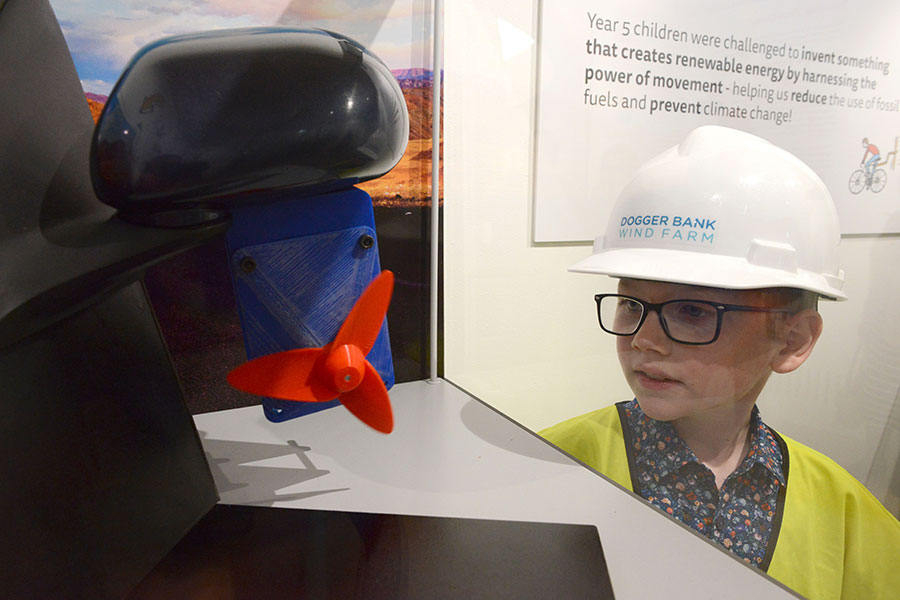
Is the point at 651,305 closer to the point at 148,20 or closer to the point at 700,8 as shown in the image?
the point at 700,8

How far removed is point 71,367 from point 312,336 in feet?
0.67

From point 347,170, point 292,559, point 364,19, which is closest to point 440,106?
point 364,19

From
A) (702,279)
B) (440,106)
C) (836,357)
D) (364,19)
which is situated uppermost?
(364,19)

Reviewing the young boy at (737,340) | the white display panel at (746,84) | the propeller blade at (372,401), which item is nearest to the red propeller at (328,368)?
the propeller blade at (372,401)

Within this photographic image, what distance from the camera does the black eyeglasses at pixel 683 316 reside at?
1.63 ft

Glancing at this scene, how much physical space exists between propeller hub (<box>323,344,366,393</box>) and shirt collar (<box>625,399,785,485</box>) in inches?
13.6

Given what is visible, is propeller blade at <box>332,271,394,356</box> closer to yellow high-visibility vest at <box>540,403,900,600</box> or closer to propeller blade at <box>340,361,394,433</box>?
propeller blade at <box>340,361,394,433</box>

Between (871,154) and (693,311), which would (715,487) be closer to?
(693,311)

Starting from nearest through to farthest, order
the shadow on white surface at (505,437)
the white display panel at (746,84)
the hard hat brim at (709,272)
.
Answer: the hard hat brim at (709,272) → the white display panel at (746,84) → the shadow on white surface at (505,437)

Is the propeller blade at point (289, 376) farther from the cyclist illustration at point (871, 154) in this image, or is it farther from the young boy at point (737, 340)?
the cyclist illustration at point (871, 154)

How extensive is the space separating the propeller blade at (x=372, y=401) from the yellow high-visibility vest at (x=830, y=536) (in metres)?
0.40

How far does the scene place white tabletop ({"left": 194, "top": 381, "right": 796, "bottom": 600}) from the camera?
0.47m

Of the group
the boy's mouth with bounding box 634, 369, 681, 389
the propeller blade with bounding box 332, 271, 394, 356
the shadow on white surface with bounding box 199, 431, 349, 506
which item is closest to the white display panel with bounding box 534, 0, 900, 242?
the boy's mouth with bounding box 634, 369, 681, 389

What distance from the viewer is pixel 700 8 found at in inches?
24.8
